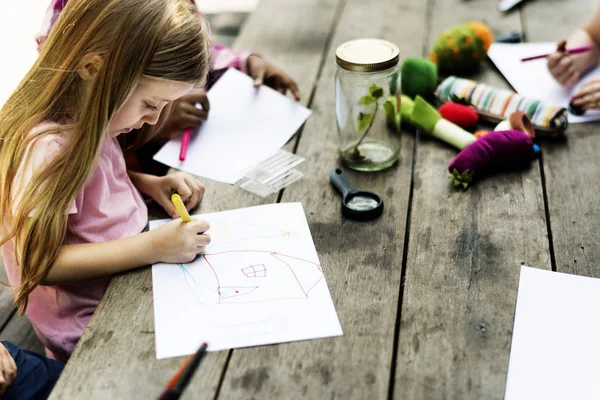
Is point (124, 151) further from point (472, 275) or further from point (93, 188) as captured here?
point (472, 275)

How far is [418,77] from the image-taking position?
1.38 metres

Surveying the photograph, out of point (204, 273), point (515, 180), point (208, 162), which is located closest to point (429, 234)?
point (515, 180)

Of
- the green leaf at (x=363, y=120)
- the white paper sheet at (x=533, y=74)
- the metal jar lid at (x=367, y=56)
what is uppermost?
the metal jar lid at (x=367, y=56)

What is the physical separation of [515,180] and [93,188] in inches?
28.3

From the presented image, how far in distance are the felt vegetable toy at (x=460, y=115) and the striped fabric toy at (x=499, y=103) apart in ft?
0.11

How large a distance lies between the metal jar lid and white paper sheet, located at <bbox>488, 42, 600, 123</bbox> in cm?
39

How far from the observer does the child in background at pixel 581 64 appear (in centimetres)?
133

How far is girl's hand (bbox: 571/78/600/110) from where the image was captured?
132 centimetres

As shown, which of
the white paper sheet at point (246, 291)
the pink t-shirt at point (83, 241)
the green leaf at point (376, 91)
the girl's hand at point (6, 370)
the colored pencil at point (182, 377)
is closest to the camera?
the colored pencil at point (182, 377)

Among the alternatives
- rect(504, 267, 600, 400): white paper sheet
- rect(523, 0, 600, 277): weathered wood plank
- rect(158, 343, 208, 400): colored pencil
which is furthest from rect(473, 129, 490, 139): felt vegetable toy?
rect(158, 343, 208, 400): colored pencil

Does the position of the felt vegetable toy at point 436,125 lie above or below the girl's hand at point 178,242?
below

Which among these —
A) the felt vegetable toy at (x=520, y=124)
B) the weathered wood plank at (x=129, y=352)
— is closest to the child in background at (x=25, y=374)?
the weathered wood plank at (x=129, y=352)

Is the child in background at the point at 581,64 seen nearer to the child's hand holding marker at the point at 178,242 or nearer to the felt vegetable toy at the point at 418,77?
the felt vegetable toy at the point at 418,77

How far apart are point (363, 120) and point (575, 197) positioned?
1.30 ft
